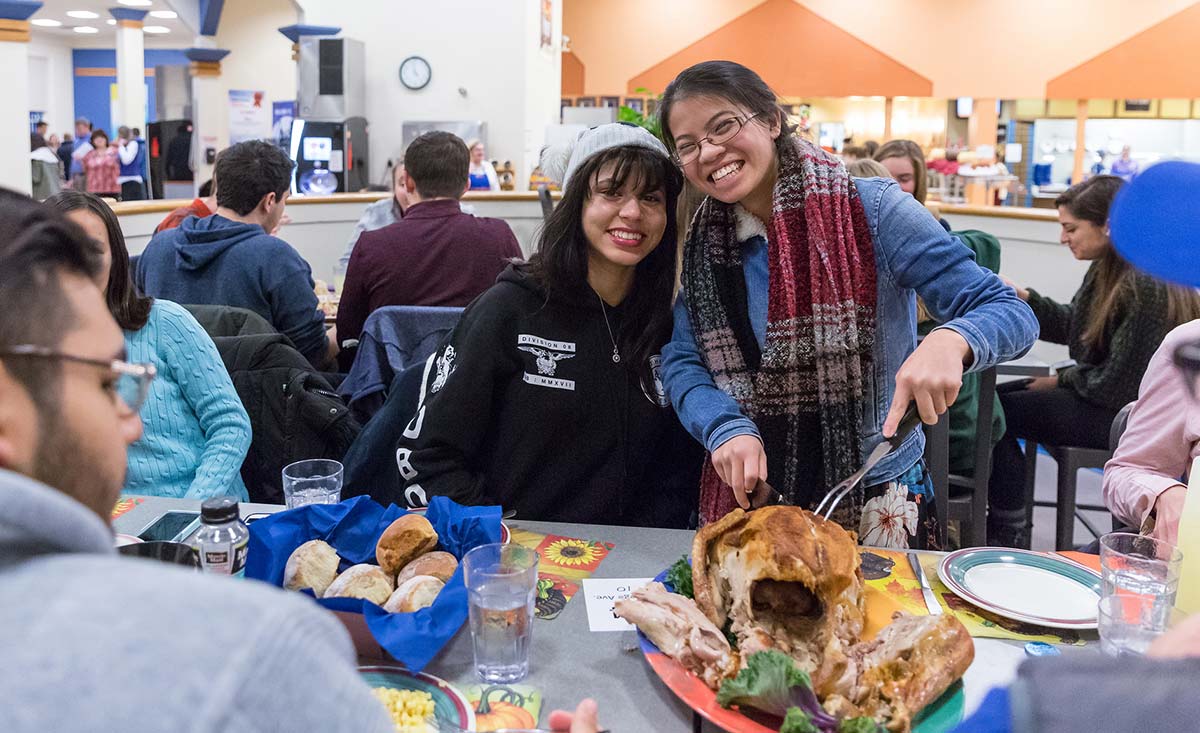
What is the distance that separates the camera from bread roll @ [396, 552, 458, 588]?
1.32m

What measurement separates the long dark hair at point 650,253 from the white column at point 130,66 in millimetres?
12474

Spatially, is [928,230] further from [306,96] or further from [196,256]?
[306,96]

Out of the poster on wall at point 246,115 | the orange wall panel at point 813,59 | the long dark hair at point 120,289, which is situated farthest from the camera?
the orange wall panel at point 813,59

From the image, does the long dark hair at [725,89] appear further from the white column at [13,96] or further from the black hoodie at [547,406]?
the white column at [13,96]

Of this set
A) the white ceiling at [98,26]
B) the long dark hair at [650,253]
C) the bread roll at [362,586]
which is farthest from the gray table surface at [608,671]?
the white ceiling at [98,26]

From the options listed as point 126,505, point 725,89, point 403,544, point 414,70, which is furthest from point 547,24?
point 403,544

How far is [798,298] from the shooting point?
1.80 meters

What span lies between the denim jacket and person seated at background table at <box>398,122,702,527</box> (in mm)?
124

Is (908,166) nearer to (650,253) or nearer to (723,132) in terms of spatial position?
(650,253)

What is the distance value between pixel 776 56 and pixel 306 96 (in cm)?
752

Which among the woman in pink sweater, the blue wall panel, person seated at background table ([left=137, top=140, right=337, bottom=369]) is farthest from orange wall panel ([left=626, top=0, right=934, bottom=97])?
the blue wall panel

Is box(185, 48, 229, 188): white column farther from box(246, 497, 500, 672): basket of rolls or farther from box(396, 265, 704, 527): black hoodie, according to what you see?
box(246, 497, 500, 672): basket of rolls

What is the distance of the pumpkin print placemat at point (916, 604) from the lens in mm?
1302

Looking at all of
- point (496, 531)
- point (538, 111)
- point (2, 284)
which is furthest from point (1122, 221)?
point (538, 111)
